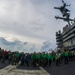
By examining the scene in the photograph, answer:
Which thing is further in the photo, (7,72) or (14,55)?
(14,55)

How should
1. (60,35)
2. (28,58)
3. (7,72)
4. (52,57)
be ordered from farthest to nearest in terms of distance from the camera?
(60,35), (52,57), (28,58), (7,72)

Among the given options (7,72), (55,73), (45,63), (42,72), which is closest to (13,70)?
(7,72)

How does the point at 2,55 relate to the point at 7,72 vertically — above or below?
above

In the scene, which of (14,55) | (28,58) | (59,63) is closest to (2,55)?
(14,55)

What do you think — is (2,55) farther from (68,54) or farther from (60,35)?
(60,35)

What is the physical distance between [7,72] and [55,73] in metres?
4.97

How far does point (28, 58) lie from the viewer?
85.1 feet

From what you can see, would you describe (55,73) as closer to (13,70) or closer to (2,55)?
(13,70)

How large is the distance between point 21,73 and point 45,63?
6702mm

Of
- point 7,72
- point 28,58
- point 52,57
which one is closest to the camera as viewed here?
point 7,72

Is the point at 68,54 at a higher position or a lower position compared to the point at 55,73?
higher

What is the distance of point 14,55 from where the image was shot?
26984mm

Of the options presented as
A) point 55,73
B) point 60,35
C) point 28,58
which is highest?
point 60,35

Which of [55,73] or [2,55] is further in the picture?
[2,55]
